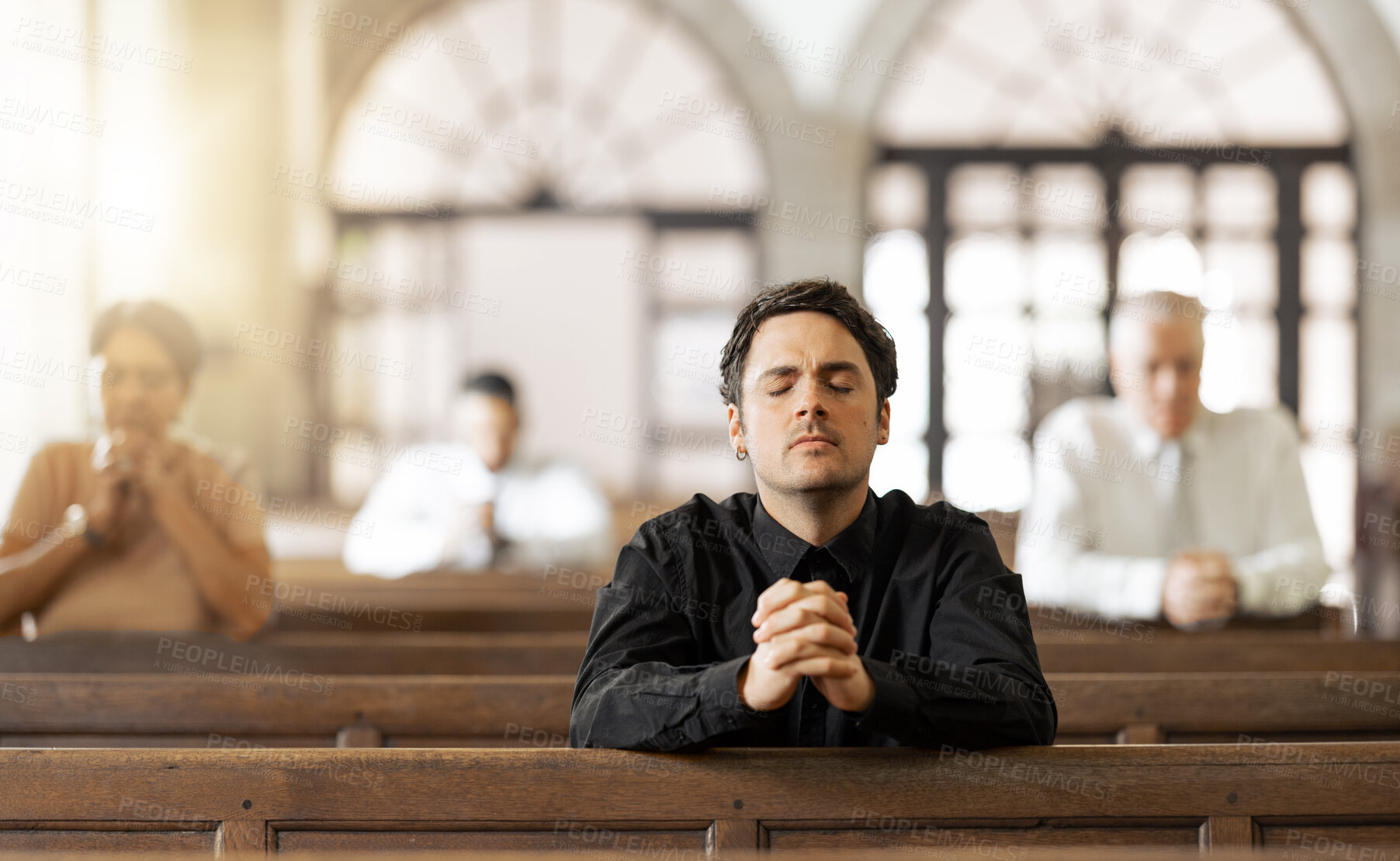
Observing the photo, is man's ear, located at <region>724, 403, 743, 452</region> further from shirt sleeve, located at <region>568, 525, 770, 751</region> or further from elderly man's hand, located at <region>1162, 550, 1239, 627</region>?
elderly man's hand, located at <region>1162, 550, 1239, 627</region>

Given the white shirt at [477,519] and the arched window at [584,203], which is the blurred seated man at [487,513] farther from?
the arched window at [584,203]

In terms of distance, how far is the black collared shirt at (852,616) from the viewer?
1484 millimetres

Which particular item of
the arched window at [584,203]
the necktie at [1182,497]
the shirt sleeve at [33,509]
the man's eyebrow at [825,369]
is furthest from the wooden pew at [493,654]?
the arched window at [584,203]

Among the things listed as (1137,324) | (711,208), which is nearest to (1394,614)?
(1137,324)

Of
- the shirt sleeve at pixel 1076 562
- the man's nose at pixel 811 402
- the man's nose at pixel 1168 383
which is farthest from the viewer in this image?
the man's nose at pixel 1168 383

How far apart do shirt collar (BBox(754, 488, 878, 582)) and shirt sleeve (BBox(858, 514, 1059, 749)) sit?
119 millimetres

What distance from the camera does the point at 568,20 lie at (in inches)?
294

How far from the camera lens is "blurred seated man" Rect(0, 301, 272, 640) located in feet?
9.51

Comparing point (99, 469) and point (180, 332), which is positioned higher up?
point (180, 332)

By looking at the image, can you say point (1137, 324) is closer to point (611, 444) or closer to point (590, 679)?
point (590, 679)

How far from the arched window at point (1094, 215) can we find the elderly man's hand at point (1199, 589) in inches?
172

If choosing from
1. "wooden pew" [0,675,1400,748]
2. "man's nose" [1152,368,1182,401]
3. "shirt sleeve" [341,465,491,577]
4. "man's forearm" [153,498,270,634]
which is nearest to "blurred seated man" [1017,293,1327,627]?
"man's nose" [1152,368,1182,401]

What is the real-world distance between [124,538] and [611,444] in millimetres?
4651

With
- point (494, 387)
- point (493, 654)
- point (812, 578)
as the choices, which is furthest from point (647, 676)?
point (494, 387)
